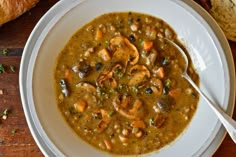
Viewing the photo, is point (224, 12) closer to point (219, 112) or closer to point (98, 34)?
point (219, 112)

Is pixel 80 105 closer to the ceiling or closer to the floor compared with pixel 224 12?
closer to the floor

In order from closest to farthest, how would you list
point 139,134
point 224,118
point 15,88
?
1. point 224,118
2. point 139,134
3. point 15,88

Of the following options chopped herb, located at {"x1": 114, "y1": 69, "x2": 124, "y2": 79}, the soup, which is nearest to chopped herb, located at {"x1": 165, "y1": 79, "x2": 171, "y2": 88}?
the soup

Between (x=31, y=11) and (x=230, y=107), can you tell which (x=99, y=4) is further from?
(x=230, y=107)

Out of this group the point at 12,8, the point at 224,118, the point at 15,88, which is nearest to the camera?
the point at 224,118

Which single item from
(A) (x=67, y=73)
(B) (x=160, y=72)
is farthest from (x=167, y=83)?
(A) (x=67, y=73)

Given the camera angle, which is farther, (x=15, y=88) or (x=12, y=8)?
(x=15, y=88)

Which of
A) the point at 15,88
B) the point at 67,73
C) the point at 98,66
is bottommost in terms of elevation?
the point at 15,88

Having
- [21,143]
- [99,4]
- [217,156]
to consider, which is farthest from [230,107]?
[21,143]
